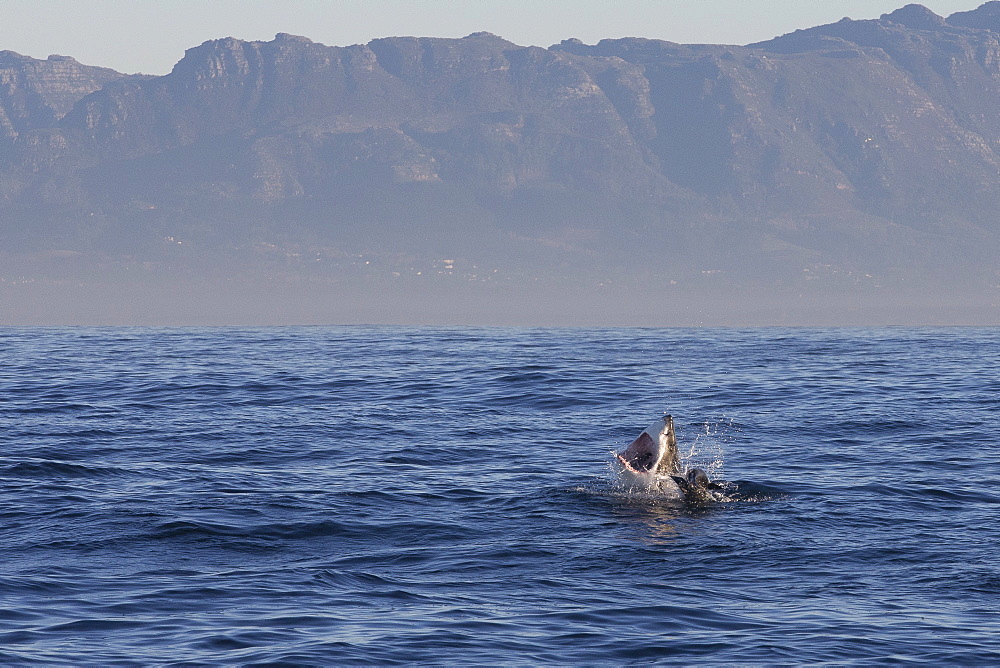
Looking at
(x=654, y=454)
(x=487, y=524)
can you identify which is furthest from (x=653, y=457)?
A: (x=487, y=524)

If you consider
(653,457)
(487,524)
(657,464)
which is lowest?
(487,524)

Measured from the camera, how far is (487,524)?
2219cm

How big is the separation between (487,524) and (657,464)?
4.09m

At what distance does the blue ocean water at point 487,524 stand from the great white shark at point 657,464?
655 mm

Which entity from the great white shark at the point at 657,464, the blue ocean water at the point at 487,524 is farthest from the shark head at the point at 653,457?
the blue ocean water at the point at 487,524

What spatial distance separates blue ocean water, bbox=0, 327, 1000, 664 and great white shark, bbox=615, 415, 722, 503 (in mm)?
655

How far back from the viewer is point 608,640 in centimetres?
1589

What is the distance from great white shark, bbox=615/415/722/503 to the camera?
2433 cm

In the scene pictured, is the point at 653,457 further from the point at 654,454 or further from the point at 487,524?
the point at 487,524

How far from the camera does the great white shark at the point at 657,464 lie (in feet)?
79.8

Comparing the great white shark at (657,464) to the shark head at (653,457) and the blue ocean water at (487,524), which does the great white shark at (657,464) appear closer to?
the shark head at (653,457)

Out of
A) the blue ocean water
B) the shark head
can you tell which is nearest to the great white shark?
the shark head

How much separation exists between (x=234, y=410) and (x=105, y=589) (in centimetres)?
1911

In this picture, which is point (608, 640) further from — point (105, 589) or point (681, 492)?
point (681, 492)
